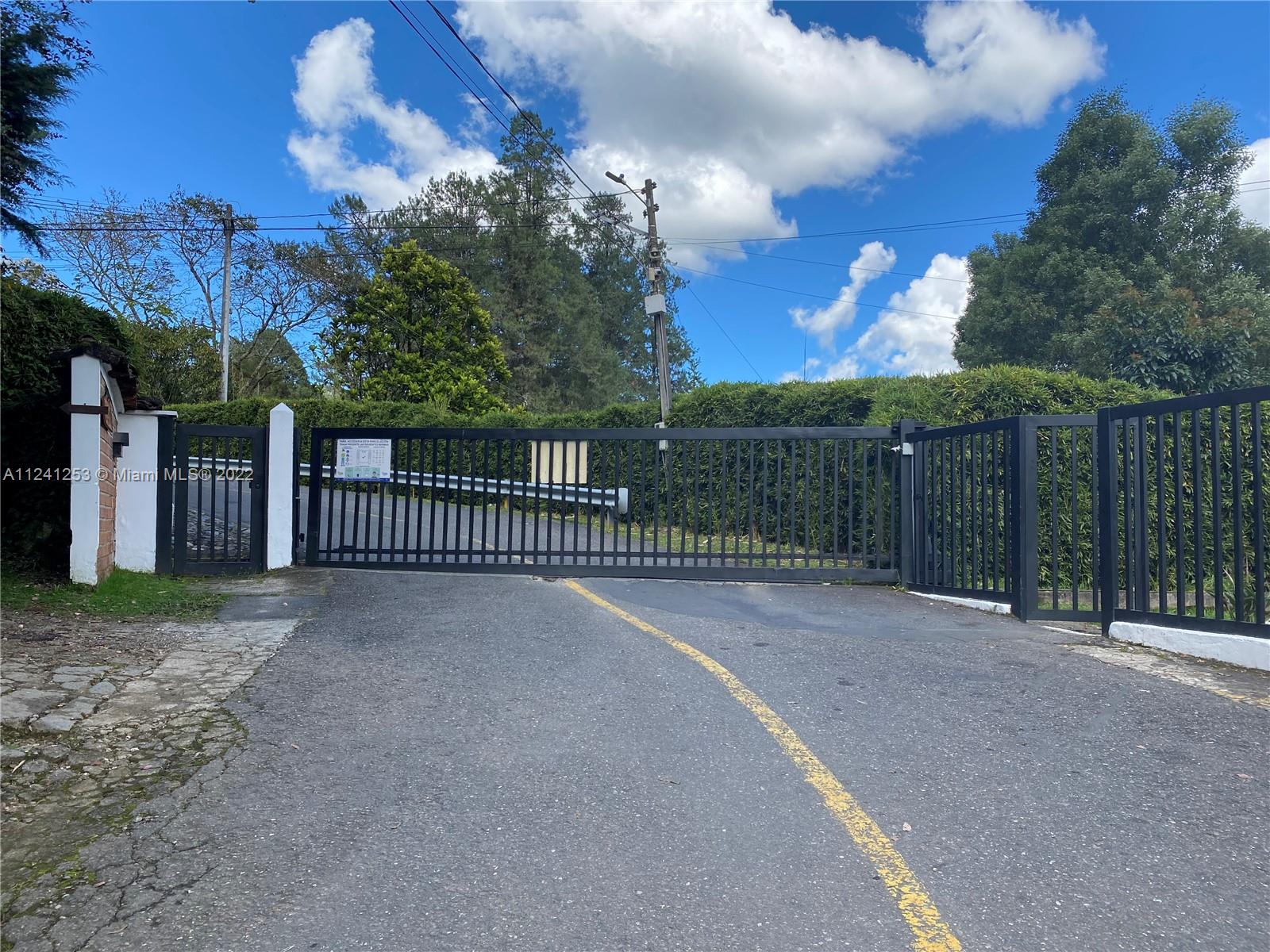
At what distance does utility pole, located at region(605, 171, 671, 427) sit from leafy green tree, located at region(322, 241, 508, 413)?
511 inches

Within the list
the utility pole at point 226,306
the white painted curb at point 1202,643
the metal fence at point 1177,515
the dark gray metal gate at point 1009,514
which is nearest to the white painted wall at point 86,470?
the dark gray metal gate at point 1009,514

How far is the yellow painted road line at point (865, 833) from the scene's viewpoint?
2.49 meters

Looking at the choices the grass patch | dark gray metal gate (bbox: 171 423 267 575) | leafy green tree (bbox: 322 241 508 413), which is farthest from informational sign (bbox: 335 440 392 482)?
leafy green tree (bbox: 322 241 508 413)

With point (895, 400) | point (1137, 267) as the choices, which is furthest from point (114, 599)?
point (1137, 267)

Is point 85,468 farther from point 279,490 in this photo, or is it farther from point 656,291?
point 656,291

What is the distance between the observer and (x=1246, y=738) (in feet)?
13.4

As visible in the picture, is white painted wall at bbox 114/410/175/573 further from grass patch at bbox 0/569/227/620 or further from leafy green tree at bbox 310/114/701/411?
leafy green tree at bbox 310/114/701/411

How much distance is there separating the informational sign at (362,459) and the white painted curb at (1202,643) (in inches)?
307

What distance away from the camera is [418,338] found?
32656 millimetres

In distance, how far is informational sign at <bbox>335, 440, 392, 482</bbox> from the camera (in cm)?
962

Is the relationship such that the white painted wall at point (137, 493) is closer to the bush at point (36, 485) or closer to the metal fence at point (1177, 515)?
the bush at point (36, 485)

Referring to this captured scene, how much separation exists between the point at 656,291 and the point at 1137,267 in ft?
70.4


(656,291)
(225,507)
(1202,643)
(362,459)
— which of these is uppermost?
(656,291)

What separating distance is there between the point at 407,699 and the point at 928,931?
3.15 meters
